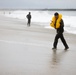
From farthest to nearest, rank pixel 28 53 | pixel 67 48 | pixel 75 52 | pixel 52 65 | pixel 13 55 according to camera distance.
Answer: pixel 67 48
pixel 75 52
pixel 28 53
pixel 13 55
pixel 52 65

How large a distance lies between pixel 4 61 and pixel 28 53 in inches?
76.2

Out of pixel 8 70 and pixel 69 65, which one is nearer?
pixel 8 70

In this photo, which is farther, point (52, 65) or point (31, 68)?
point (52, 65)

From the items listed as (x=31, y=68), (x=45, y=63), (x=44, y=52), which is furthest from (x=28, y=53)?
(x=31, y=68)

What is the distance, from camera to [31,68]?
26.2 ft

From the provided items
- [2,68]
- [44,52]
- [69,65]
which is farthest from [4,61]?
[44,52]

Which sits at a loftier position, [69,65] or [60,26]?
[60,26]

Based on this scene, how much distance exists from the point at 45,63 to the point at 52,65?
1.09 ft

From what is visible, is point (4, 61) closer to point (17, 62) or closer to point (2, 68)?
point (17, 62)

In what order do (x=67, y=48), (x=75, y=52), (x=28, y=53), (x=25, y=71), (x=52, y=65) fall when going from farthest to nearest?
1. (x=67, y=48)
2. (x=75, y=52)
3. (x=28, y=53)
4. (x=52, y=65)
5. (x=25, y=71)

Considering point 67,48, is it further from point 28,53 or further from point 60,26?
point 28,53

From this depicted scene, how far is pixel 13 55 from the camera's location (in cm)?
986

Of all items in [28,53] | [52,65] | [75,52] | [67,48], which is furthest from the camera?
[67,48]

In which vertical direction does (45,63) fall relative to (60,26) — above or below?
below
